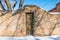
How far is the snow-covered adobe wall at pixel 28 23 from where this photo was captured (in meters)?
11.1

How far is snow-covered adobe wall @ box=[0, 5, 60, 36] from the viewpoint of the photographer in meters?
11.1

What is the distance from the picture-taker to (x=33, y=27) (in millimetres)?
11414

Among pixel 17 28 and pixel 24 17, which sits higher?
pixel 24 17

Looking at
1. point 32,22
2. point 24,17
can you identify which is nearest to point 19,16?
point 24,17

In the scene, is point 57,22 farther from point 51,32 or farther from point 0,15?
point 0,15

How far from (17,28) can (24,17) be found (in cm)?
98

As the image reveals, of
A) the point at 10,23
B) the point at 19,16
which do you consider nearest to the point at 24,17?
the point at 19,16

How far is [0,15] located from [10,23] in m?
0.97

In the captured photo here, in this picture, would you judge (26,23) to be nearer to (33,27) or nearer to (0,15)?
(33,27)

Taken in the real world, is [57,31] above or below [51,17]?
below

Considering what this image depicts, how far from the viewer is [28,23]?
1146 centimetres

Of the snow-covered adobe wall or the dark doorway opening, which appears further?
the dark doorway opening

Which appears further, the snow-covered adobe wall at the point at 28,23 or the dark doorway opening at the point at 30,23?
the dark doorway opening at the point at 30,23

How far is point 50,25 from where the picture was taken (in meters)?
11.5
